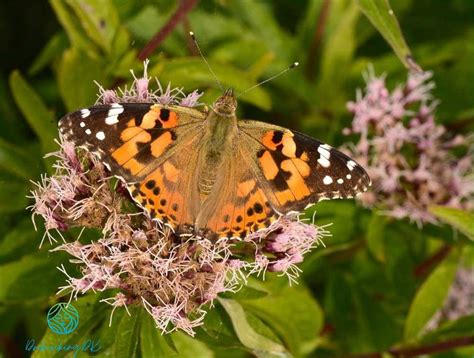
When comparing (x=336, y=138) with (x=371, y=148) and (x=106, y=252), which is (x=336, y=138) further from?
(x=106, y=252)

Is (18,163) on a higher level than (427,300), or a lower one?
higher

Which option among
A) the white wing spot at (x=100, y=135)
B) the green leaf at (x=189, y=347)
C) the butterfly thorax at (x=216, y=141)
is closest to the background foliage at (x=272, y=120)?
the green leaf at (x=189, y=347)

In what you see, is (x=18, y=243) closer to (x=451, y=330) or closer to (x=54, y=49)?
(x=54, y=49)

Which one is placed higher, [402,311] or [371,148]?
[371,148]

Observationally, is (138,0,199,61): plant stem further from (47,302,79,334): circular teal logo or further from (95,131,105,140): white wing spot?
(47,302,79,334): circular teal logo

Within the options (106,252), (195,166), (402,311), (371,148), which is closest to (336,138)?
(371,148)

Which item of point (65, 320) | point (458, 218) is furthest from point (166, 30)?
point (458, 218)

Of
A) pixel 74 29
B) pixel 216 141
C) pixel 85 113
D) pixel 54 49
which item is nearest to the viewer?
pixel 85 113
